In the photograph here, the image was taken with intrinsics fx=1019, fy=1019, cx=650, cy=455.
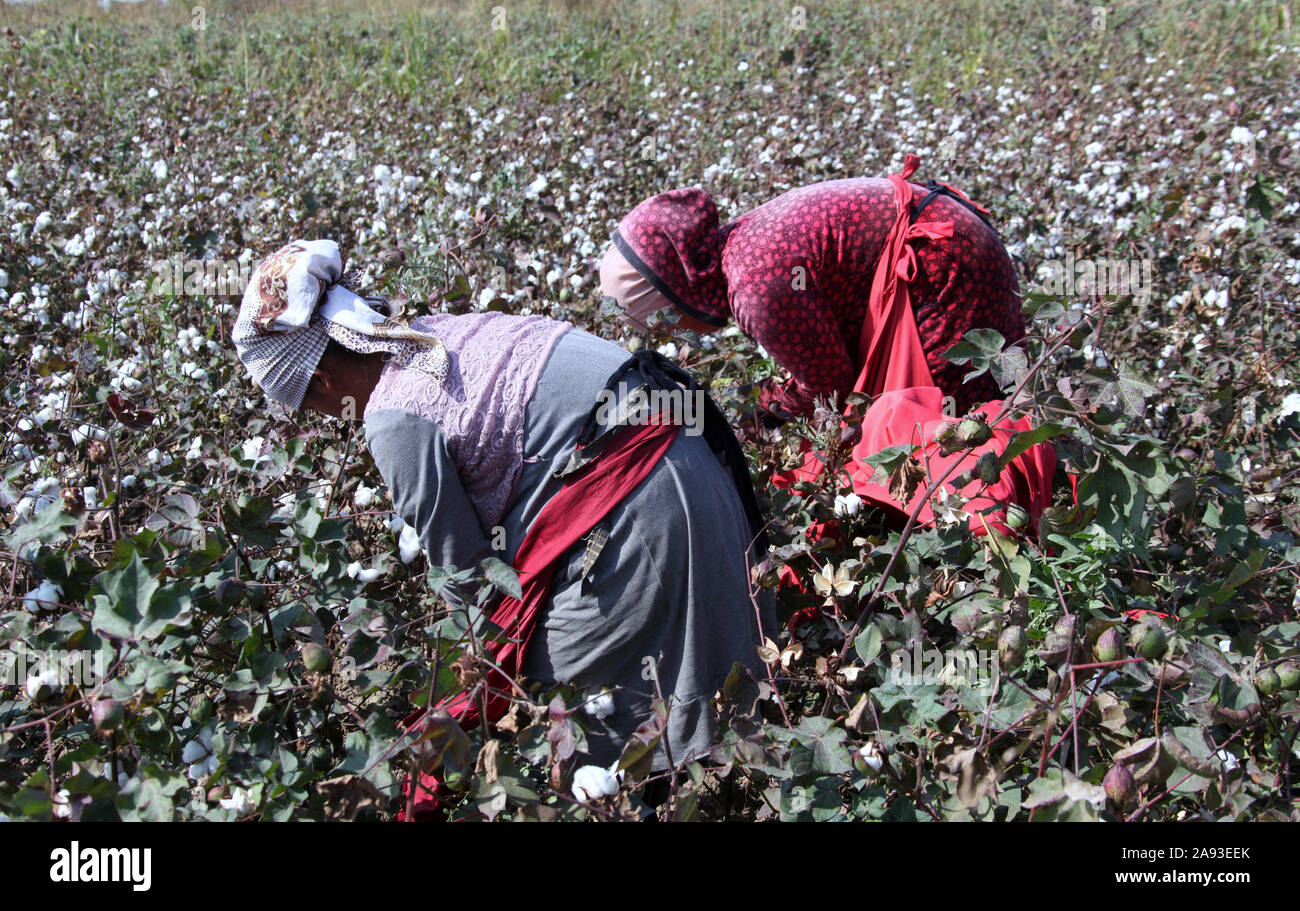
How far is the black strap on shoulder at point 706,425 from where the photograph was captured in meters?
1.82

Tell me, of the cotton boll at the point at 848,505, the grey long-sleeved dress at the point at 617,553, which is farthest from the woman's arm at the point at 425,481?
the cotton boll at the point at 848,505

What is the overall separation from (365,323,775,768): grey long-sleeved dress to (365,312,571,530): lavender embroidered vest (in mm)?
17

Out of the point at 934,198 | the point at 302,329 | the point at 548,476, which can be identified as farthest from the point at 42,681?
the point at 934,198

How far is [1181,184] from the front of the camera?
4.02 metres

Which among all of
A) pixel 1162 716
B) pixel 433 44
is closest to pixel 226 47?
pixel 433 44

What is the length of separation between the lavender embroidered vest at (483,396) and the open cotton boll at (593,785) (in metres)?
0.71

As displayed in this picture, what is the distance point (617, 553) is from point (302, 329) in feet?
2.22

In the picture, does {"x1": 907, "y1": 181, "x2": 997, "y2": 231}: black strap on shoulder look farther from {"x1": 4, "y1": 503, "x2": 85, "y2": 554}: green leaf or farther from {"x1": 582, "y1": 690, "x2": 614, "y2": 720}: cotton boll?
{"x1": 4, "y1": 503, "x2": 85, "y2": 554}: green leaf

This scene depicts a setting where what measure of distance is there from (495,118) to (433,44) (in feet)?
10.8

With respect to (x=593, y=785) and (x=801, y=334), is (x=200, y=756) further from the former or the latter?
(x=801, y=334)

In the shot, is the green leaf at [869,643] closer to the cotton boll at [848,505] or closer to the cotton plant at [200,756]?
the cotton boll at [848,505]

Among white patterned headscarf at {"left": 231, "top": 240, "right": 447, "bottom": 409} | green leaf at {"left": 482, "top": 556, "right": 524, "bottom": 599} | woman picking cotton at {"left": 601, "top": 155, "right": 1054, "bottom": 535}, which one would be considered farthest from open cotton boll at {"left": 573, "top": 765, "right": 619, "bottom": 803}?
woman picking cotton at {"left": 601, "top": 155, "right": 1054, "bottom": 535}

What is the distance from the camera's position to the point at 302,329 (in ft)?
5.79
